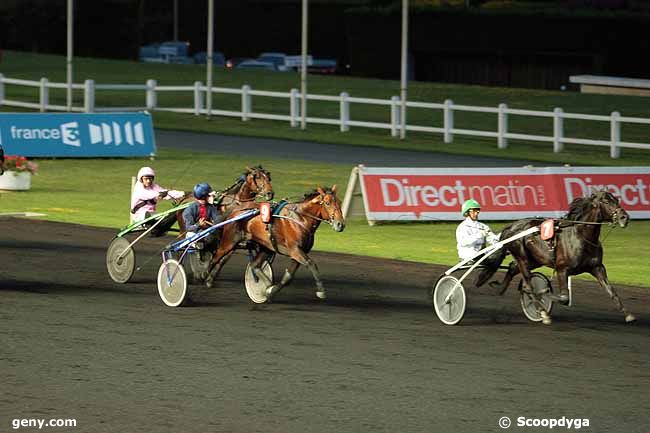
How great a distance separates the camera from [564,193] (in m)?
26.9

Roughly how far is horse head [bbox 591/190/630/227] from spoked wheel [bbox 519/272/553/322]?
100 centimetres

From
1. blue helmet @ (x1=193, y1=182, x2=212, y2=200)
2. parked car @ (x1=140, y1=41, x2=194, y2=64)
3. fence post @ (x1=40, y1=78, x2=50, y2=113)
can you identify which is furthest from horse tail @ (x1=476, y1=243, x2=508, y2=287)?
parked car @ (x1=140, y1=41, x2=194, y2=64)

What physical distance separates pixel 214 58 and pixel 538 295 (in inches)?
2564

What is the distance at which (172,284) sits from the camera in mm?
16594

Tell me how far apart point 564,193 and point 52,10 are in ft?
192

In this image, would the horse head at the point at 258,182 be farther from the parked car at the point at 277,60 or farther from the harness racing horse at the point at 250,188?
the parked car at the point at 277,60

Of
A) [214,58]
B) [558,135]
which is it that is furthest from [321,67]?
[558,135]

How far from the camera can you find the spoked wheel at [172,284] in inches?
650

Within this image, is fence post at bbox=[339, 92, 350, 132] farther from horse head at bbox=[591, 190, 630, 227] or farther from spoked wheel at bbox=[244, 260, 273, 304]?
horse head at bbox=[591, 190, 630, 227]

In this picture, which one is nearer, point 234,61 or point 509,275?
point 509,275

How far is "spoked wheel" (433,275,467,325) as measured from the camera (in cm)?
1552

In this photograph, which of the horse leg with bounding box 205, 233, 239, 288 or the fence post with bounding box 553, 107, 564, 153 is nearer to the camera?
the horse leg with bounding box 205, 233, 239, 288

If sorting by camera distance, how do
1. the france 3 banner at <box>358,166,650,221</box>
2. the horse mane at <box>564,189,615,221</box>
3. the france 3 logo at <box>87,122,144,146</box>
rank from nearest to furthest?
the horse mane at <box>564,189,615,221</box> < the france 3 banner at <box>358,166,650,221</box> < the france 3 logo at <box>87,122,144,146</box>

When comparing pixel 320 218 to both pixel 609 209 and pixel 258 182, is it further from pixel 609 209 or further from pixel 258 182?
pixel 609 209
